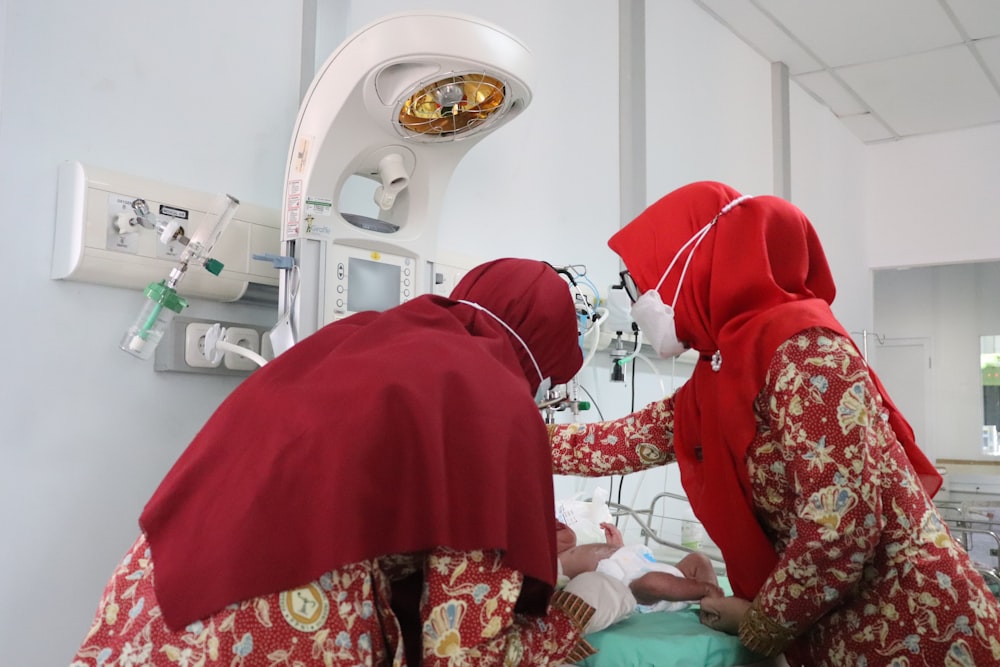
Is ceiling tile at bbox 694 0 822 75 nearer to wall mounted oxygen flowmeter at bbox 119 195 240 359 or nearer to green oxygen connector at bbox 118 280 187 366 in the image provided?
wall mounted oxygen flowmeter at bbox 119 195 240 359

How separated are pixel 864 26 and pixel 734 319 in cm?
319

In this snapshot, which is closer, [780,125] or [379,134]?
[379,134]

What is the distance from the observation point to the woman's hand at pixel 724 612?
1755 mm

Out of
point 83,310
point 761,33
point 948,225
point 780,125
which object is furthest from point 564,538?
point 948,225

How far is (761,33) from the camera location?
169 inches

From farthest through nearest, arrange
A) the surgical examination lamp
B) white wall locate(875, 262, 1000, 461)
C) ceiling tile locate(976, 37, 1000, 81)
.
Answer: white wall locate(875, 262, 1000, 461) → ceiling tile locate(976, 37, 1000, 81) → the surgical examination lamp

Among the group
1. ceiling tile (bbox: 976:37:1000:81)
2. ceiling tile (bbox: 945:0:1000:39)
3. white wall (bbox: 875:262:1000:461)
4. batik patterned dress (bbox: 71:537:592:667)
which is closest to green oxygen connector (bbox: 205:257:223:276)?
batik patterned dress (bbox: 71:537:592:667)

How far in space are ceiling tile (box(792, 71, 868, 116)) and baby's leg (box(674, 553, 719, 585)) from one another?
3.53 metres

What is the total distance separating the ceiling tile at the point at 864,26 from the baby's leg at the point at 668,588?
2954 millimetres

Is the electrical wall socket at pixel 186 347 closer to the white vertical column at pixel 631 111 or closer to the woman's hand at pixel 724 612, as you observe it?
the woman's hand at pixel 724 612

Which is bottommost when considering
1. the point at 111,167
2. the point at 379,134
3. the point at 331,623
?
the point at 331,623

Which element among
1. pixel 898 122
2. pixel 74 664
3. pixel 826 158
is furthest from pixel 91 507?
pixel 898 122

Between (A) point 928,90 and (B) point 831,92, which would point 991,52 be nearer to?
(A) point 928,90

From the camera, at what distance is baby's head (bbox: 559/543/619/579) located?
1.94 metres
